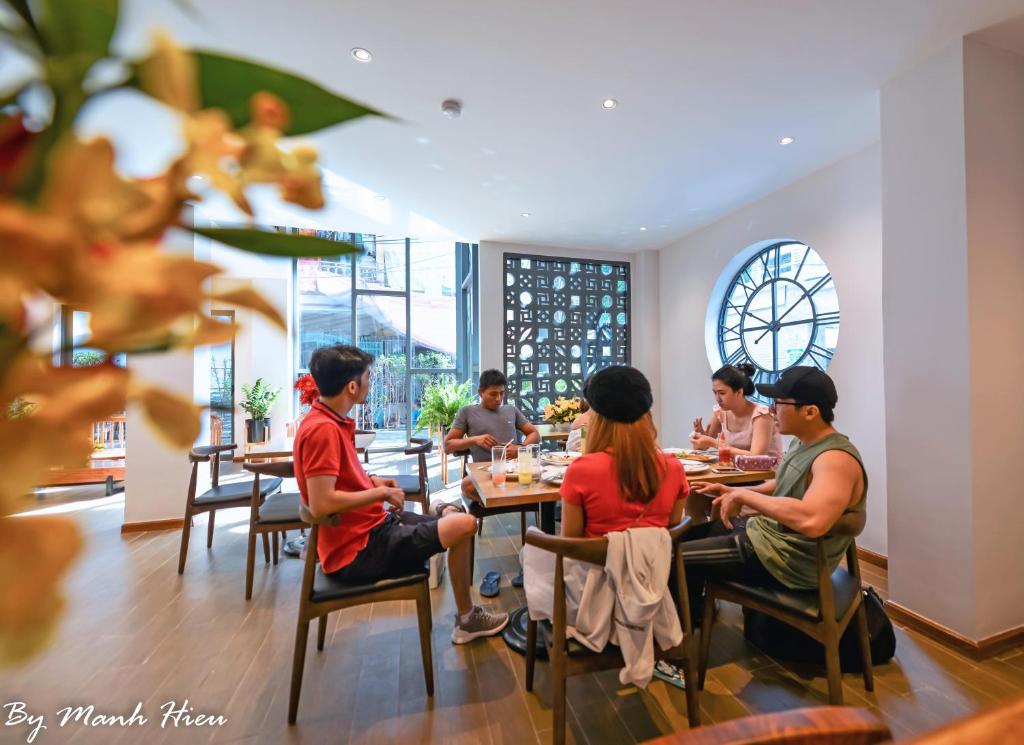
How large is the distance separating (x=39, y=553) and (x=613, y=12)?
253cm

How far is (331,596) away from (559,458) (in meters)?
1.39

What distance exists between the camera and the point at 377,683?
73.2 inches

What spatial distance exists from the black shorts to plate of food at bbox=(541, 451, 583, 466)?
84 cm

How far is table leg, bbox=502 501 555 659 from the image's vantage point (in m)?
2.04

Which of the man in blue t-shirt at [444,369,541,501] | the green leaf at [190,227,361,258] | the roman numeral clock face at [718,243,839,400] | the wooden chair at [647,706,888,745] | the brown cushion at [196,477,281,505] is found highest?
the roman numeral clock face at [718,243,839,400]

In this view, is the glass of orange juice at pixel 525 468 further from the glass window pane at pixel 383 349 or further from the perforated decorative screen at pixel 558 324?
the glass window pane at pixel 383 349

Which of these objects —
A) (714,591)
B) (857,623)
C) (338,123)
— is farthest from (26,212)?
(857,623)

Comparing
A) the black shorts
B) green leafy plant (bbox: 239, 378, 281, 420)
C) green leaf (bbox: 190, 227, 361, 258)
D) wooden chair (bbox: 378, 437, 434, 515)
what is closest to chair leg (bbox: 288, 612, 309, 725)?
the black shorts

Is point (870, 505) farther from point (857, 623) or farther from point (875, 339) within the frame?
point (857, 623)

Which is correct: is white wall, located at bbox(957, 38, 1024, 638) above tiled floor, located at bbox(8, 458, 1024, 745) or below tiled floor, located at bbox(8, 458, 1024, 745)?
above

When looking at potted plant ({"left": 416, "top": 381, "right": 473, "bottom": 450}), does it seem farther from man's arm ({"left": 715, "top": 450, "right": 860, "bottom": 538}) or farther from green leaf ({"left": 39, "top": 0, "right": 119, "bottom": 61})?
green leaf ({"left": 39, "top": 0, "right": 119, "bottom": 61})

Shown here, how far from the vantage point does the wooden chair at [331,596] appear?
1657 mm

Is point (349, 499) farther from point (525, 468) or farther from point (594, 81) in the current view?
point (594, 81)

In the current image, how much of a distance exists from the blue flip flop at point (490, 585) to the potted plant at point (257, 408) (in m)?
5.01
